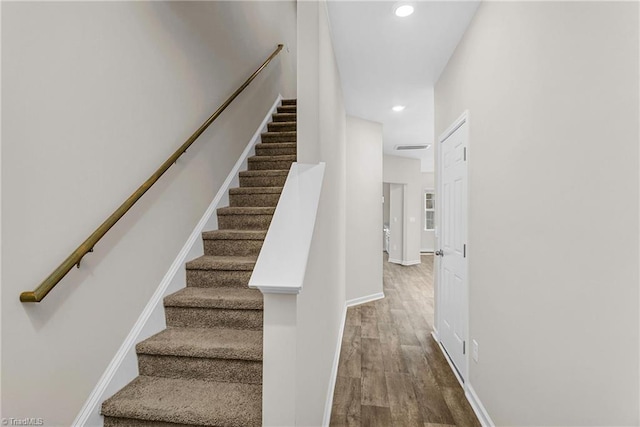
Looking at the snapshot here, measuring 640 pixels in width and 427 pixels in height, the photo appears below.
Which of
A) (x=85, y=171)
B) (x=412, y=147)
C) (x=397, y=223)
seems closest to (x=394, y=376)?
(x=85, y=171)

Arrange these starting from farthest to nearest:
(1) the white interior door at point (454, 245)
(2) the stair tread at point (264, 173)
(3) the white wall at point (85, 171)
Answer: (2) the stair tread at point (264, 173)
(1) the white interior door at point (454, 245)
(3) the white wall at point (85, 171)

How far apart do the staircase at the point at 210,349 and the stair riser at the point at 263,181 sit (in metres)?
0.42

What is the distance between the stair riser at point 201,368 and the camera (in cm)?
159

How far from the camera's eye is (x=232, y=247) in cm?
242

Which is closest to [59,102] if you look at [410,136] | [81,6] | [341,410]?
[81,6]

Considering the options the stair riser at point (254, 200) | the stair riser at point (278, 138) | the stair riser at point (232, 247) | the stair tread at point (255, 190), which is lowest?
the stair riser at point (232, 247)

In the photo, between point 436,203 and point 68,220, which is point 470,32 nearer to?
point 436,203

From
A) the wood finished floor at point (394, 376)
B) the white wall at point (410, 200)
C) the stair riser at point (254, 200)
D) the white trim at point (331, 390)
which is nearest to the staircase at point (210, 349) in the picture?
Result: the stair riser at point (254, 200)

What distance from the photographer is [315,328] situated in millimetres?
1568

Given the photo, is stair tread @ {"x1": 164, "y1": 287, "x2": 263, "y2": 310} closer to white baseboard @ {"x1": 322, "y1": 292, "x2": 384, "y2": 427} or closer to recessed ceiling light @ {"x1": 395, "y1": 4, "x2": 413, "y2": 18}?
white baseboard @ {"x1": 322, "y1": 292, "x2": 384, "y2": 427}

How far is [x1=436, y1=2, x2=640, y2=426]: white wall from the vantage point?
920 mm

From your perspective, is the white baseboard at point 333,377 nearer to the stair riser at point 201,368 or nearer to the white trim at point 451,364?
the stair riser at point 201,368

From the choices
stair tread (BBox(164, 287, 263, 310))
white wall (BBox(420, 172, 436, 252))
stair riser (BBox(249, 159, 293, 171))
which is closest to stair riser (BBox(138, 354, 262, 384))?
stair tread (BBox(164, 287, 263, 310))

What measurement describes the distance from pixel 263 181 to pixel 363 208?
1.83 meters
